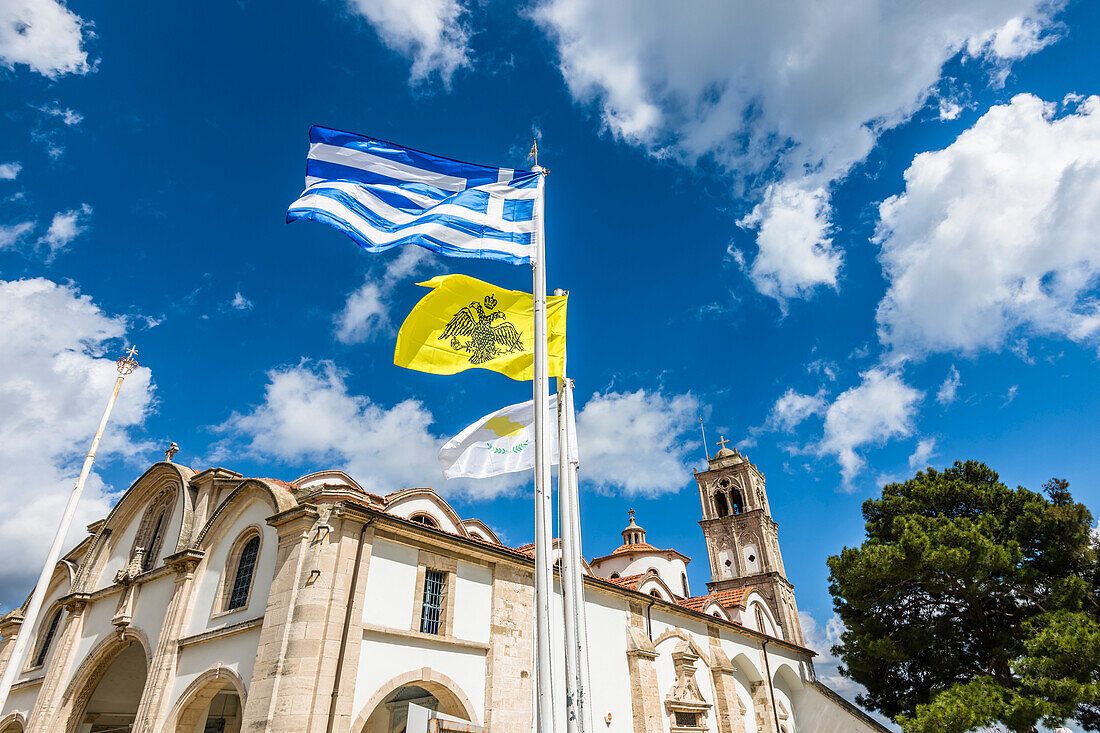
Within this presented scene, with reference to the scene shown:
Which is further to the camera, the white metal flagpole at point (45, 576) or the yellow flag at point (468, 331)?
the white metal flagpole at point (45, 576)

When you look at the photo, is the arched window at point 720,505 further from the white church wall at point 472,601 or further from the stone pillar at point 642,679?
the white church wall at point 472,601

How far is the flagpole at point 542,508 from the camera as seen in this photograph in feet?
22.3

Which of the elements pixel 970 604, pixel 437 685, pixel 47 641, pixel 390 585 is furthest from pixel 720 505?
pixel 47 641

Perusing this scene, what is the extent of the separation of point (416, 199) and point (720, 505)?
37290mm

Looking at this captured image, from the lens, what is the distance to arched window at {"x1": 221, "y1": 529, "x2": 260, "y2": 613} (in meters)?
15.2

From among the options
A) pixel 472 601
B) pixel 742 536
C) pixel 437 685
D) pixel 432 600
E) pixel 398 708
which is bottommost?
pixel 398 708

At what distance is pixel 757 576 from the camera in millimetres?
37969

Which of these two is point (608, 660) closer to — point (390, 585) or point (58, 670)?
point (390, 585)

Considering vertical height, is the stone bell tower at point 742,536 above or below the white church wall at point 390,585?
above

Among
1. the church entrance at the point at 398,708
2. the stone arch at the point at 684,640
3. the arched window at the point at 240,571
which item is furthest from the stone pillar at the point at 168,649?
the stone arch at the point at 684,640

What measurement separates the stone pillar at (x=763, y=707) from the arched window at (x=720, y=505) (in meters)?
15.1

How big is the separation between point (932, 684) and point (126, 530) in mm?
28747

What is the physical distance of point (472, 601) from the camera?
52.7ft

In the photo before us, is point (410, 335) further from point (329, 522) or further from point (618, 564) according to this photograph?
point (618, 564)
